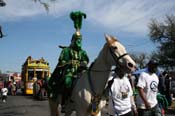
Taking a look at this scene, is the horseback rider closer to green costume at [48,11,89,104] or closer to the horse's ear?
green costume at [48,11,89,104]

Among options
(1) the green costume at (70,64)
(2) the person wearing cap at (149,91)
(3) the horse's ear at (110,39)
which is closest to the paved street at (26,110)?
(1) the green costume at (70,64)

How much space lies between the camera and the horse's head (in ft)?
25.8

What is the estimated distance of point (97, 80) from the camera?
8648 millimetres

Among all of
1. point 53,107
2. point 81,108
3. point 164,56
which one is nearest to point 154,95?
point 81,108

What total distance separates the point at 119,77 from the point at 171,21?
2104 inches

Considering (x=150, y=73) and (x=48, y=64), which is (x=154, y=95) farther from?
(x=48, y=64)

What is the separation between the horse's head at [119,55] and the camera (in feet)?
25.8

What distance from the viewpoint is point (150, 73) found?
9.42 meters

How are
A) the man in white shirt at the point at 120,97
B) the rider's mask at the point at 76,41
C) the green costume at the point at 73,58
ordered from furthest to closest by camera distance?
the rider's mask at the point at 76,41, the green costume at the point at 73,58, the man in white shirt at the point at 120,97

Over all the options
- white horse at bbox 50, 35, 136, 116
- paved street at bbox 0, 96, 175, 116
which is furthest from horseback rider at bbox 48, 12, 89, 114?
paved street at bbox 0, 96, 175, 116

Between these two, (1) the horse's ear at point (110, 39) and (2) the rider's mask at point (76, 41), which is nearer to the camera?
(1) the horse's ear at point (110, 39)

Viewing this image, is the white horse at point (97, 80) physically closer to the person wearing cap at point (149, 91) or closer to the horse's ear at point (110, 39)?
the horse's ear at point (110, 39)

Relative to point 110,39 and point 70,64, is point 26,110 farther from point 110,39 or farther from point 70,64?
point 110,39

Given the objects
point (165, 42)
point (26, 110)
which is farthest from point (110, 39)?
point (165, 42)
